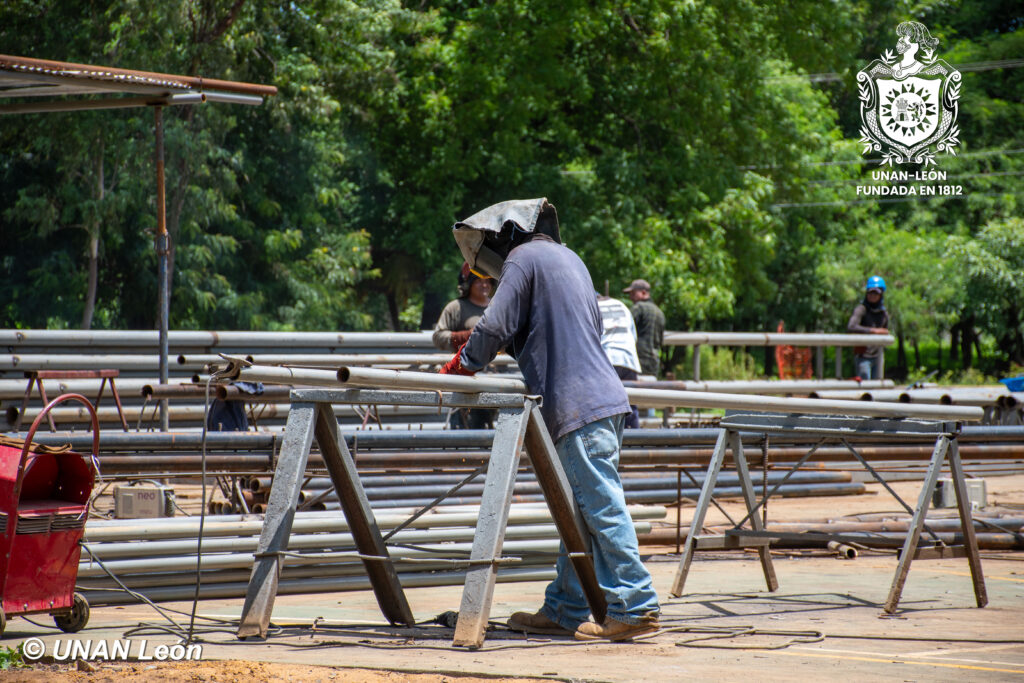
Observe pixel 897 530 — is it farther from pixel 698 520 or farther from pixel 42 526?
pixel 42 526

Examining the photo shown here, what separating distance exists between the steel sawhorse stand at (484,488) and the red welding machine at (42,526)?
2.87 ft

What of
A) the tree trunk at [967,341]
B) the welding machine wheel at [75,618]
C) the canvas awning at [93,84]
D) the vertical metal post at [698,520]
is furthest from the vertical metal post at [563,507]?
the tree trunk at [967,341]

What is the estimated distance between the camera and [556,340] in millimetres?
4574

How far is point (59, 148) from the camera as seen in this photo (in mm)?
19938

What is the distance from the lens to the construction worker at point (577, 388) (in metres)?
4.52

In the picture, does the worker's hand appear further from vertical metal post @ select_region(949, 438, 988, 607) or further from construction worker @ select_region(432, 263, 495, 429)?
vertical metal post @ select_region(949, 438, 988, 607)

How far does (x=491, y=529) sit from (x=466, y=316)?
4.50 metres

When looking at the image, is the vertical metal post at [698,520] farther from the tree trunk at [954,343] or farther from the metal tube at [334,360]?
the tree trunk at [954,343]

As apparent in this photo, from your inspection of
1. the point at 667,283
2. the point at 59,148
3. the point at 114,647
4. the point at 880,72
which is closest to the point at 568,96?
the point at 667,283

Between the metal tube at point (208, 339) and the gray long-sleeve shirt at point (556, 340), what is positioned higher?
the gray long-sleeve shirt at point (556, 340)

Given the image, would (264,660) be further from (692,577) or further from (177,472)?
(692,577)

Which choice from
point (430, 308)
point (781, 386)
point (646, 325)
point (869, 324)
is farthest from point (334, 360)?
point (430, 308)

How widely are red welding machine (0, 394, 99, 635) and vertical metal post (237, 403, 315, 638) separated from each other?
86 centimetres

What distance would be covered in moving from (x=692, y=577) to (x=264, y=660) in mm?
3513
